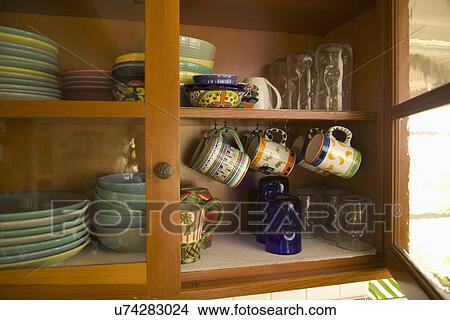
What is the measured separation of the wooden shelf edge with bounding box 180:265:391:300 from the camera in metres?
0.72

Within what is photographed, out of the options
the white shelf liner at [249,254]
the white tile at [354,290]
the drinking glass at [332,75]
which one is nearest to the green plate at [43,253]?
the white shelf liner at [249,254]

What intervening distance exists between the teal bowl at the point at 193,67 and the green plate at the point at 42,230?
1.22 feet

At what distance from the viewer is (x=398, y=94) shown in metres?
0.76

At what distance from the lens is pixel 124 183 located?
0.70 meters

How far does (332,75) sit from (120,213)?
61 centimetres

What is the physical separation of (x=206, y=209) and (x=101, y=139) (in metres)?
0.28

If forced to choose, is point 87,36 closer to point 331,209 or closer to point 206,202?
point 206,202

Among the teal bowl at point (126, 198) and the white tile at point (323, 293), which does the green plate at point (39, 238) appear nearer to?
the teal bowl at point (126, 198)

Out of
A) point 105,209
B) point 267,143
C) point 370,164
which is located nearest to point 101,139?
point 105,209

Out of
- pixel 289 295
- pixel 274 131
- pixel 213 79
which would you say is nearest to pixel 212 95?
pixel 213 79

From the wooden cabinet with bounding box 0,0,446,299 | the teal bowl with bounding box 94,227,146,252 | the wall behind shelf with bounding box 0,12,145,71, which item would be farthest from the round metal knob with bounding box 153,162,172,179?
the wall behind shelf with bounding box 0,12,145,71

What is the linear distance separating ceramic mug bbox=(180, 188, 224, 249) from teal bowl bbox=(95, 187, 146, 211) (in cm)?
12

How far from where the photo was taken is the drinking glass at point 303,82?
0.92m

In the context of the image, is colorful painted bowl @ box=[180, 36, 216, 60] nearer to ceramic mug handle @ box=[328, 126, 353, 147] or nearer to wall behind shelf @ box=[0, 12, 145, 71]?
wall behind shelf @ box=[0, 12, 145, 71]
